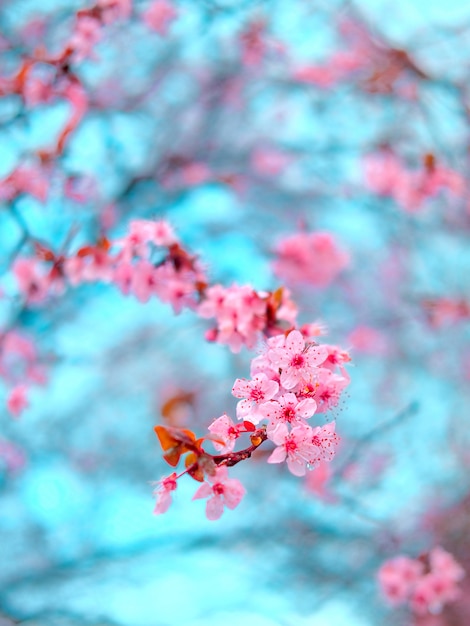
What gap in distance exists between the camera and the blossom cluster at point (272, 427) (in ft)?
4.72

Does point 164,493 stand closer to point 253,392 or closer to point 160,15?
point 253,392

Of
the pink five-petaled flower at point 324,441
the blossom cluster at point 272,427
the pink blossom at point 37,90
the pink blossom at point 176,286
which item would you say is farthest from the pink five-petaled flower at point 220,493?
the pink blossom at point 37,90

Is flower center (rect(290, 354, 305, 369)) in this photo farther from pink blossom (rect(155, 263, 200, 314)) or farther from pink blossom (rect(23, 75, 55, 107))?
pink blossom (rect(23, 75, 55, 107))

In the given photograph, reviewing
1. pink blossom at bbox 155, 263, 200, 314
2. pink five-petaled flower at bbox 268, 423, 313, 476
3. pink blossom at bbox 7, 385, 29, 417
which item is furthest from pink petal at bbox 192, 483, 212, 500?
pink blossom at bbox 7, 385, 29, 417

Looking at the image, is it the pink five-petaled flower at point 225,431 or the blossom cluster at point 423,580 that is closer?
the pink five-petaled flower at point 225,431

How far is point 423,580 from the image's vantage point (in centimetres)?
378

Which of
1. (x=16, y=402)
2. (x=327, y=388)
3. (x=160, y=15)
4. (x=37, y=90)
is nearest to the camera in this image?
(x=327, y=388)

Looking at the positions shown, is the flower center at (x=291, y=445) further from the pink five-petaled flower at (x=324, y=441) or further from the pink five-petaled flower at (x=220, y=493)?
the pink five-petaled flower at (x=220, y=493)

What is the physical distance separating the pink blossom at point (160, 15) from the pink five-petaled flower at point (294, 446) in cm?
565

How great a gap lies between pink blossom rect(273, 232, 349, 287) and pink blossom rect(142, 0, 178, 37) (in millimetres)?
2959

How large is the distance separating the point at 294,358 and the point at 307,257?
120 inches

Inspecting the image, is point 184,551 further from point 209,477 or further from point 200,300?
point 209,477

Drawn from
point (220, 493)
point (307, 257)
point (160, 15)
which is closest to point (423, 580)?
point (307, 257)

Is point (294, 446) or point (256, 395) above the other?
point (256, 395)
